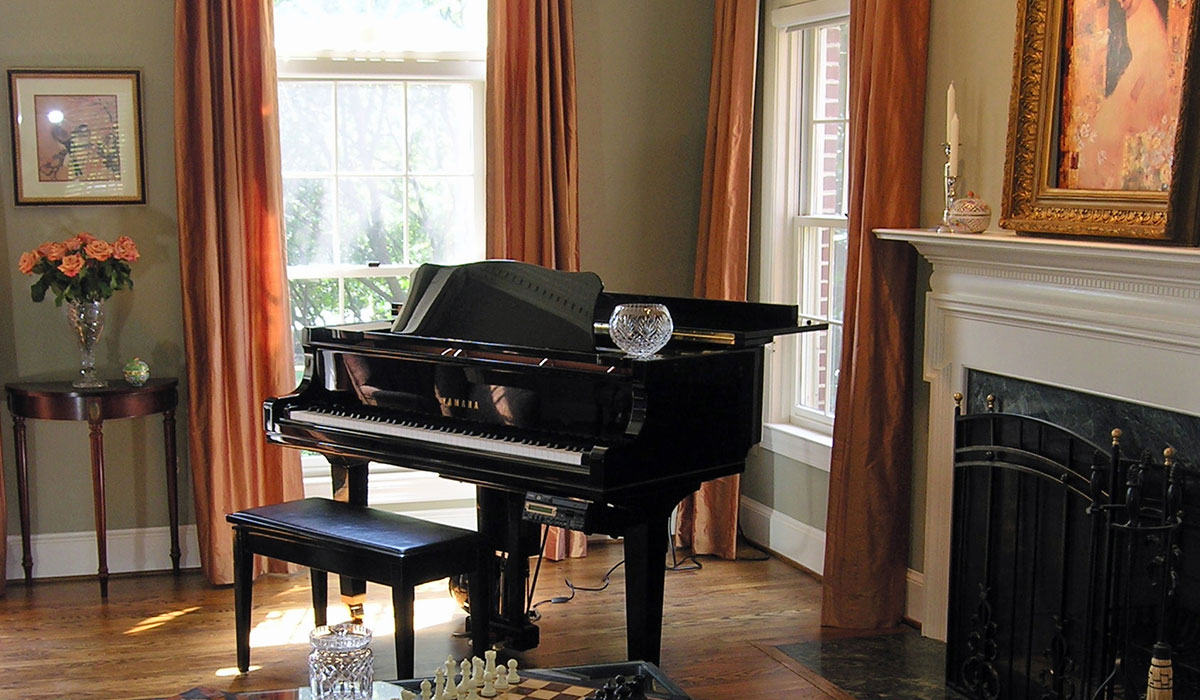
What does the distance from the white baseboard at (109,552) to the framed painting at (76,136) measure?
1.32 metres

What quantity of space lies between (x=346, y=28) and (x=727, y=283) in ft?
6.16

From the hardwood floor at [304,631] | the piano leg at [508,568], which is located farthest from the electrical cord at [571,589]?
the piano leg at [508,568]

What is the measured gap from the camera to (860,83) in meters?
4.51

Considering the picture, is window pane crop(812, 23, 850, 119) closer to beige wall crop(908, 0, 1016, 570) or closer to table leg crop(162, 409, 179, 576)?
beige wall crop(908, 0, 1016, 570)

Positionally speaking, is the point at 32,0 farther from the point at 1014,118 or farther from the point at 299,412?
the point at 1014,118

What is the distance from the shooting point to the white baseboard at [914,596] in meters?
4.59

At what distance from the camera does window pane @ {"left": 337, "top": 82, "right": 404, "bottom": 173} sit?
18.1 ft

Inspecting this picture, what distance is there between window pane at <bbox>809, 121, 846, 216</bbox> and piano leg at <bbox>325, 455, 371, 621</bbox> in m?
2.17

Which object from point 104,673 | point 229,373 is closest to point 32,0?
point 229,373

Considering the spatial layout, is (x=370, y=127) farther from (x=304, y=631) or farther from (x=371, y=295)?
(x=304, y=631)

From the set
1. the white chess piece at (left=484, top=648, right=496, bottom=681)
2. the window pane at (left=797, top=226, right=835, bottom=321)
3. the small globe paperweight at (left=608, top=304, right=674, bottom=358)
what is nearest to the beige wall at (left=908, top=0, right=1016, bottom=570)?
the window pane at (left=797, top=226, right=835, bottom=321)

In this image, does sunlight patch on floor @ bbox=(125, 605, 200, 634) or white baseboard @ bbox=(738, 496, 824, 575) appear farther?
white baseboard @ bbox=(738, 496, 824, 575)

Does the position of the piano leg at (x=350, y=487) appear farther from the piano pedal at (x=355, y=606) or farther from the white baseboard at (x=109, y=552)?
the white baseboard at (x=109, y=552)

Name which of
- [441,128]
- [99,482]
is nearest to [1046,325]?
[441,128]
